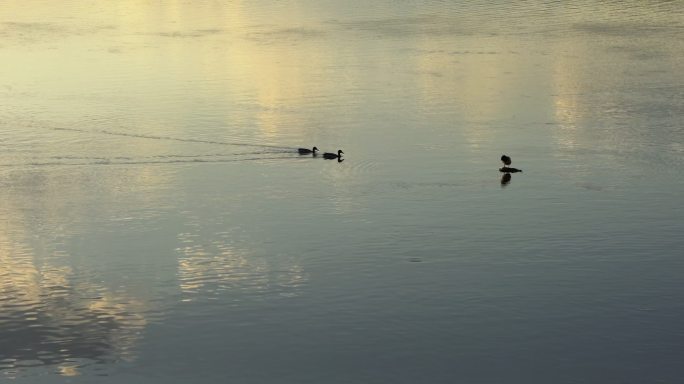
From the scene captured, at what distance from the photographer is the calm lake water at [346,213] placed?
36219 millimetres

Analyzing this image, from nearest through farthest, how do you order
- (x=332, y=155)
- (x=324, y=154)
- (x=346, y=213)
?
(x=346, y=213) < (x=332, y=155) < (x=324, y=154)

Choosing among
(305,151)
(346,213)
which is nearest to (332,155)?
(305,151)

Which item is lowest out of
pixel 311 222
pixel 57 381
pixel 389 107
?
pixel 57 381

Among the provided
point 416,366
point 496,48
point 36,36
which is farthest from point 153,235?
point 36,36

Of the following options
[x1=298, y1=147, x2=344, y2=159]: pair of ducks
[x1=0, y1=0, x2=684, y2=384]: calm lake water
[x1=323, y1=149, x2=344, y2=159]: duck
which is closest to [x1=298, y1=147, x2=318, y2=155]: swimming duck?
[x1=298, y1=147, x2=344, y2=159]: pair of ducks

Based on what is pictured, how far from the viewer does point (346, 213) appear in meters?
49.2

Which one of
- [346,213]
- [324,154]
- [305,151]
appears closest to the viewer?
[346,213]

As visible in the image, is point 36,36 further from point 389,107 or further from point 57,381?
point 57,381

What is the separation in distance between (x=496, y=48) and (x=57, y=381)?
185 feet

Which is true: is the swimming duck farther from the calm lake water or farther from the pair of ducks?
the calm lake water

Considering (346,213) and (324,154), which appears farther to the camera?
(324,154)

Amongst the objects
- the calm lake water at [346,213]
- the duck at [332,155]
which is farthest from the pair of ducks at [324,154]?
the calm lake water at [346,213]

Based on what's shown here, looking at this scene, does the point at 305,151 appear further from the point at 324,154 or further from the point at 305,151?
the point at 324,154

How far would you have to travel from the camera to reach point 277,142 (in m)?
60.2
